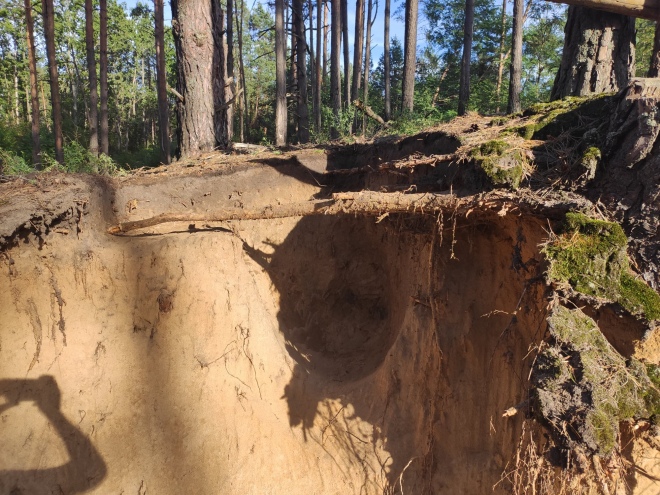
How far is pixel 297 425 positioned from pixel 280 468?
0.52m

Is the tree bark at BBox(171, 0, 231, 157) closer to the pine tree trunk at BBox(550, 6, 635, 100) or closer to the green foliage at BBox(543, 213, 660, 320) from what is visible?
the pine tree trunk at BBox(550, 6, 635, 100)

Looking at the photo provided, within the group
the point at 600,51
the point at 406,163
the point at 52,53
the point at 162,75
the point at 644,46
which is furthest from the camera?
the point at 644,46

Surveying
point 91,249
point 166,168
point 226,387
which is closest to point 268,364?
point 226,387

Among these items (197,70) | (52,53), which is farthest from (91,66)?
(197,70)

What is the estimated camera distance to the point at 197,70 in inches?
307

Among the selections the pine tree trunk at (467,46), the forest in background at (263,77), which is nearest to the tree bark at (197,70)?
the forest in background at (263,77)

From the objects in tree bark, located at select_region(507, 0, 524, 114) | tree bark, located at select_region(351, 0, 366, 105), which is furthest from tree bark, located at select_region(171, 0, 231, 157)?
tree bark, located at select_region(351, 0, 366, 105)

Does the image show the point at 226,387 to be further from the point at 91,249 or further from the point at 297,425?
the point at 91,249

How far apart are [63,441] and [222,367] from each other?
Answer: 1751 millimetres

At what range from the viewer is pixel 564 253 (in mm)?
2635

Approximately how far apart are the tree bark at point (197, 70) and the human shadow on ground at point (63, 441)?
16.0 feet

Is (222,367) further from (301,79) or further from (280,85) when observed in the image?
(301,79)

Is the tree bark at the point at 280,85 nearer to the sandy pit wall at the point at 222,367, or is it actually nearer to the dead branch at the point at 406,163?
the dead branch at the point at 406,163

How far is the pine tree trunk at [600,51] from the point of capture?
4637mm
